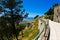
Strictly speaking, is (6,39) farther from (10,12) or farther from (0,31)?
Result: (10,12)

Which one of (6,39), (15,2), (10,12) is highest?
(15,2)

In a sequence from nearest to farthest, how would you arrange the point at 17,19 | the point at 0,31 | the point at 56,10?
the point at 0,31 → the point at 17,19 → the point at 56,10

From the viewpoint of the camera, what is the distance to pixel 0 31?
30.8 metres

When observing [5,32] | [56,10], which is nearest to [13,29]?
[5,32]

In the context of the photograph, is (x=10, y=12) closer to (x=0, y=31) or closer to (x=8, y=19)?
(x=8, y=19)

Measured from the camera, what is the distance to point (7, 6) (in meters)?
32.1

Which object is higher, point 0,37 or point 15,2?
point 15,2

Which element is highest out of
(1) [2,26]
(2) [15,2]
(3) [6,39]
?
(2) [15,2]

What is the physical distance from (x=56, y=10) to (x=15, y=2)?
11618 mm

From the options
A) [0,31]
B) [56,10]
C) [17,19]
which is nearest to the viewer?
[0,31]

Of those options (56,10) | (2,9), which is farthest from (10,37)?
(56,10)

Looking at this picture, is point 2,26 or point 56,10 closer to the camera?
point 2,26

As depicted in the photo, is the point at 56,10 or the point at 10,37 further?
the point at 56,10

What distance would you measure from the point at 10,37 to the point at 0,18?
13.6ft
